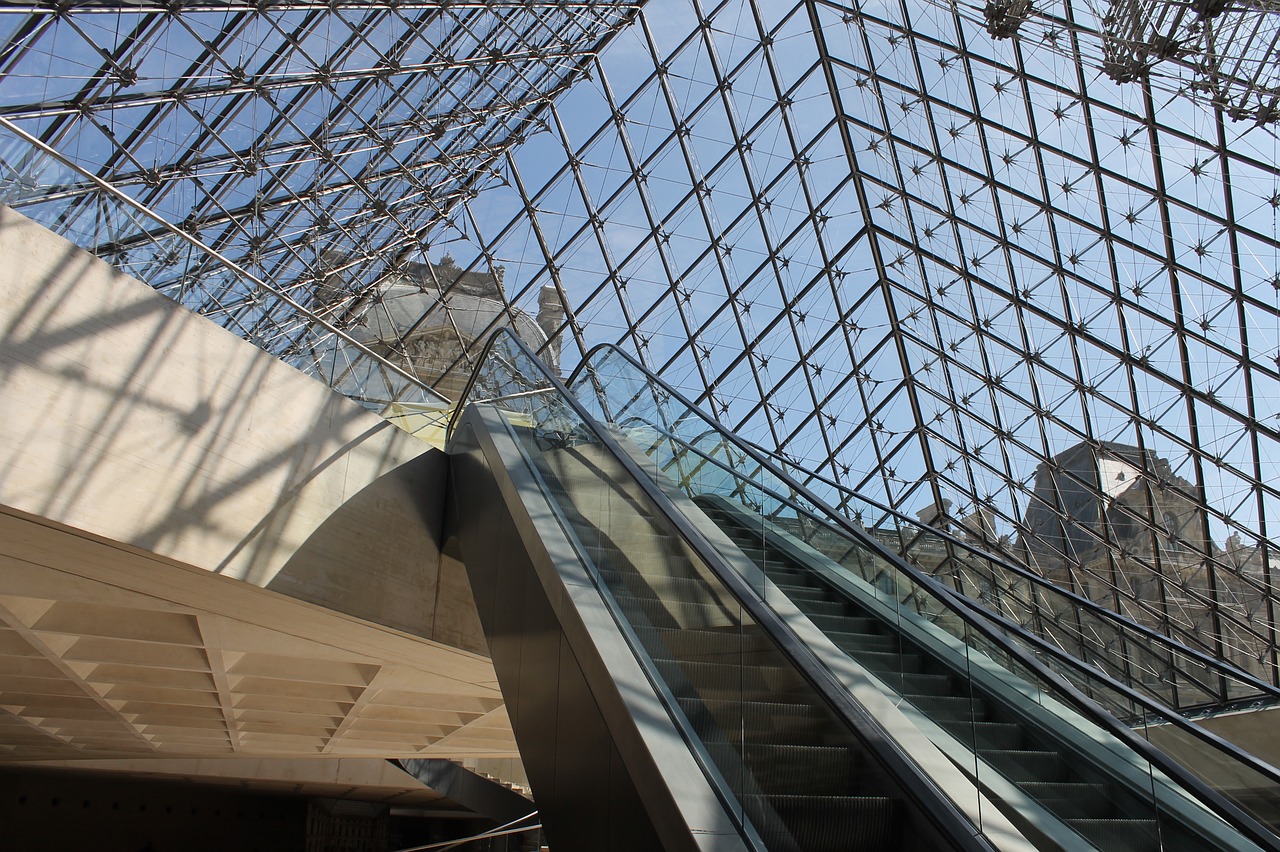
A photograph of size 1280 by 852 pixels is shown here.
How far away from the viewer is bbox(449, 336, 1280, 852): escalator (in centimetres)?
329

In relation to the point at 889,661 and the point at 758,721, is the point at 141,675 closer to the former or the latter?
the point at 889,661

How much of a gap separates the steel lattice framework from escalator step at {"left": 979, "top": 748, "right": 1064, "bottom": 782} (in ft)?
20.8

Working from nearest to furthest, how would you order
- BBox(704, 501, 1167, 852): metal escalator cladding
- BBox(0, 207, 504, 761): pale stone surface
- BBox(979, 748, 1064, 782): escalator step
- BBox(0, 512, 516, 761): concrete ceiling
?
BBox(704, 501, 1167, 852): metal escalator cladding
BBox(979, 748, 1064, 782): escalator step
BBox(0, 207, 504, 761): pale stone surface
BBox(0, 512, 516, 761): concrete ceiling

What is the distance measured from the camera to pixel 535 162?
98.0 ft

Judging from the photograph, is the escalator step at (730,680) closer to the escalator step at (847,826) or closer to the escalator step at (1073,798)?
the escalator step at (847,826)

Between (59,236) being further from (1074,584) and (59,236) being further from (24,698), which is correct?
(1074,584)

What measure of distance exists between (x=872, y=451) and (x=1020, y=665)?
25.7m

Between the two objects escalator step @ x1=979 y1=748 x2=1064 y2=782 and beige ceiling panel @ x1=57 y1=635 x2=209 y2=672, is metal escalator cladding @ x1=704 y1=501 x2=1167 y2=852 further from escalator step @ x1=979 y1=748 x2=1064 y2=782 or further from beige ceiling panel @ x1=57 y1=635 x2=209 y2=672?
beige ceiling panel @ x1=57 y1=635 x2=209 y2=672

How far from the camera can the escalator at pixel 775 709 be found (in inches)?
130

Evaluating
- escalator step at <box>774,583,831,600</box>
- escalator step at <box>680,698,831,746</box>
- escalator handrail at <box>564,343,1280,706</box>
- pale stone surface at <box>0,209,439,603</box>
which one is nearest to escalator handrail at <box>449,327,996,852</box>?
escalator step at <box>680,698,831,746</box>

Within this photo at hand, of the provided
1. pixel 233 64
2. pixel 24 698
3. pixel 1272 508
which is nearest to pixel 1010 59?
pixel 1272 508

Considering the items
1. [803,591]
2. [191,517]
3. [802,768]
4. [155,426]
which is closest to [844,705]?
[802,768]

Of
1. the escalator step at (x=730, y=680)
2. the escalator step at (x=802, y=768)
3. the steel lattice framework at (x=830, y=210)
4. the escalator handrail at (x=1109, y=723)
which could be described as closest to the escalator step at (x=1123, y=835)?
the escalator handrail at (x=1109, y=723)

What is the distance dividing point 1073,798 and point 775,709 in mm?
1355
